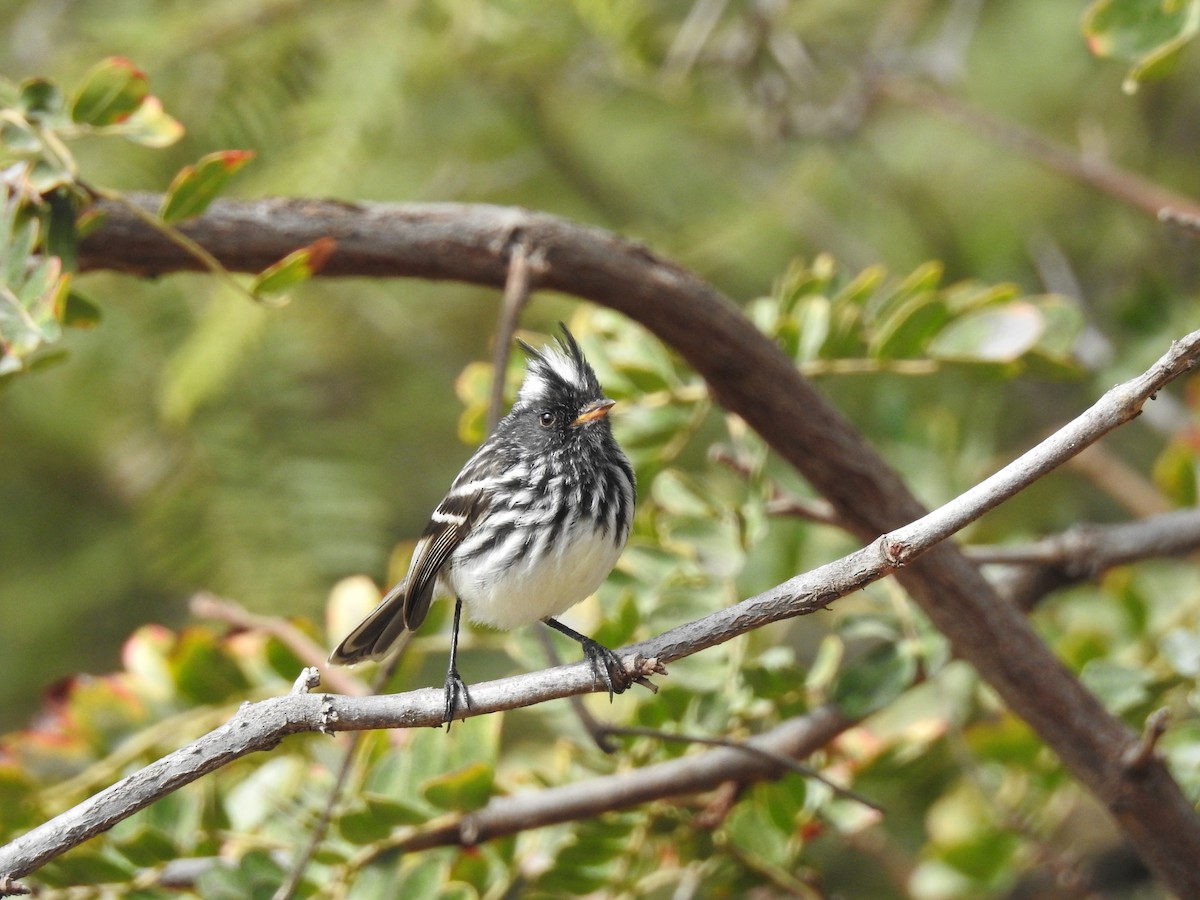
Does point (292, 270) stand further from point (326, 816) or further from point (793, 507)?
point (793, 507)

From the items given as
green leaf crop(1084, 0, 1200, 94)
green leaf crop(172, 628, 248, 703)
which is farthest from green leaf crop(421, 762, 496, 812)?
green leaf crop(1084, 0, 1200, 94)

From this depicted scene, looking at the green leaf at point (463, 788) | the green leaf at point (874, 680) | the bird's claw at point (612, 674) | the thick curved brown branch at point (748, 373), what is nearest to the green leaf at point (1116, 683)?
the thick curved brown branch at point (748, 373)

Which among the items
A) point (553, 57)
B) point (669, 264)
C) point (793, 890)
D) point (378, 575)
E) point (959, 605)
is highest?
point (553, 57)

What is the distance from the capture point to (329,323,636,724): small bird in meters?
2.40

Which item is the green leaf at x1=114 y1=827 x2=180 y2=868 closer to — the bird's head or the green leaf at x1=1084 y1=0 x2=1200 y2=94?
the bird's head

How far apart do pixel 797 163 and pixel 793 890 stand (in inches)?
105

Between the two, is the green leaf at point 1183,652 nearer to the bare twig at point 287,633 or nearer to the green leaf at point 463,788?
the green leaf at point 463,788

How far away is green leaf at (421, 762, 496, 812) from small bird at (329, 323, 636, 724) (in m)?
0.22

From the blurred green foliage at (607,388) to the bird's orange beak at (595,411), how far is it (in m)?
0.16

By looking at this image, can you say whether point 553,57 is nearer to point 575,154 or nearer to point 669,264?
point 575,154

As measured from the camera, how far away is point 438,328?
13.8 feet

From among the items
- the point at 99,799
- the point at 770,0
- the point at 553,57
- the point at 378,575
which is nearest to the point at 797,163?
the point at 770,0

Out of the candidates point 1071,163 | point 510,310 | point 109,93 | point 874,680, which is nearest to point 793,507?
point 874,680

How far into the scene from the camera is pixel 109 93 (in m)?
2.05
